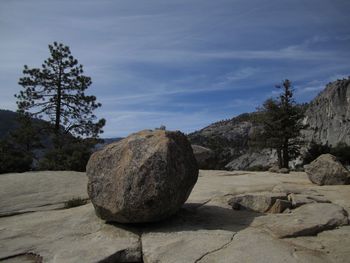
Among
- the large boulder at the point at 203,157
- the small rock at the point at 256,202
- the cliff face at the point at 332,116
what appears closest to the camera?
the small rock at the point at 256,202

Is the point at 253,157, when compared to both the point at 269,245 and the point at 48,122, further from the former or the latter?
the point at 269,245

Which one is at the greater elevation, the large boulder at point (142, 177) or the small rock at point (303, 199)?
the large boulder at point (142, 177)

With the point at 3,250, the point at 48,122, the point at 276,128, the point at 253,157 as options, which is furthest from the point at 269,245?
the point at 253,157

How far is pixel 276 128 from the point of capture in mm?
34219

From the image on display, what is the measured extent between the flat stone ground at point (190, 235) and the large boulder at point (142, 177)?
1.58 ft

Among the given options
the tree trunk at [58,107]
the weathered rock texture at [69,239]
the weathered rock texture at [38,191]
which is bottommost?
the weathered rock texture at [69,239]

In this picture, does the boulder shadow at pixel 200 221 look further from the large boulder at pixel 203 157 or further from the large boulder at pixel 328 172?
the large boulder at pixel 203 157

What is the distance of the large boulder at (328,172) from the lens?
43.4 feet

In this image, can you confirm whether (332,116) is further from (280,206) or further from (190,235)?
(190,235)

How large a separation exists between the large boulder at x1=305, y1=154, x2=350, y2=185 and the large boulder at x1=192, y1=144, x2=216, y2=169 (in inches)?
424

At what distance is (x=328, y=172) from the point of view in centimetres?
1341

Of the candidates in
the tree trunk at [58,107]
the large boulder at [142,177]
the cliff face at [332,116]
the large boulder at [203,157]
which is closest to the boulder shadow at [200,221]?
the large boulder at [142,177]

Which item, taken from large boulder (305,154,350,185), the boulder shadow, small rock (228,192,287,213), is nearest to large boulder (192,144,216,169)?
large boulder (305,154,350,185)

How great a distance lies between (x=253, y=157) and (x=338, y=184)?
57.4 metres
